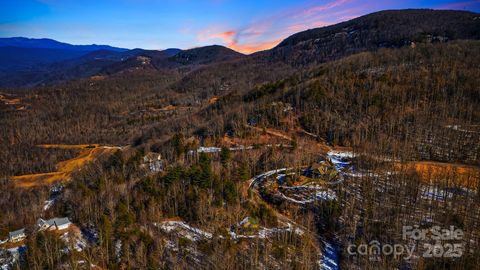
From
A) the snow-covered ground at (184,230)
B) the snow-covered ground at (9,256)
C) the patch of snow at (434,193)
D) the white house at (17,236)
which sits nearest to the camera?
the snow-covered ground at (9,256)

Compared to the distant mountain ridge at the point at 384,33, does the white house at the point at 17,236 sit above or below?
below

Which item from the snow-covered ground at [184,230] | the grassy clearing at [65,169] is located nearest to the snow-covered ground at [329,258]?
the snow-covered ground at [184,230]

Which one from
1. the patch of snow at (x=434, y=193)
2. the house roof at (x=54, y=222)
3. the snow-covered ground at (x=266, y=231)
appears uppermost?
the patch of snow at (x=434, y=193)

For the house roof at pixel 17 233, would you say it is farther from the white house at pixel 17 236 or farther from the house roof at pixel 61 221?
the house roof at pixel 61 221

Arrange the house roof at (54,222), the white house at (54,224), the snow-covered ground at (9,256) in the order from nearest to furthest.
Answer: the snow-covered ground at (9,256)
the white house at (54,224)
the house roof at (54,222)

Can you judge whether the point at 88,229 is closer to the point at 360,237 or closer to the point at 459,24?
the point at 360,237

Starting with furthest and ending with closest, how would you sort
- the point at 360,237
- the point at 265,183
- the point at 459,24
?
1. the point at 459,24
2. the point at 265,183
3. the point at 360,237

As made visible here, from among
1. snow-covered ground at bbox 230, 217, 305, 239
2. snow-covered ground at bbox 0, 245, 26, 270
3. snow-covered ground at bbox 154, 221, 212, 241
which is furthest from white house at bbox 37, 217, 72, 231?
snow-covered ground at bbox 230, 217, 305, 239

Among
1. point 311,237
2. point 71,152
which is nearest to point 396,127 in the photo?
point 311,237

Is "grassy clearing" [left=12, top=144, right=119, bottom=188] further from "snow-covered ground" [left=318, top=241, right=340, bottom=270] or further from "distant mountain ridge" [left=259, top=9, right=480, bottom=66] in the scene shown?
"distant mountain ridge" [left=259, top=9, right=480, bottom=66]

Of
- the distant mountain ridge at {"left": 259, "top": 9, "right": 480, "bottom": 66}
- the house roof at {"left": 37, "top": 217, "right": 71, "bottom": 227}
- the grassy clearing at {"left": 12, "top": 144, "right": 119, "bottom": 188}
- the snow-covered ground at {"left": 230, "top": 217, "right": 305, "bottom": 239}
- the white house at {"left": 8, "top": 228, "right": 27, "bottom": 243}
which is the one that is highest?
the distant mountain ridge at {"left": 259, "top": 9, "right": 480, "bottom": 66}

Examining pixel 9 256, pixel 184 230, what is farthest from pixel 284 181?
pixel 9 256
